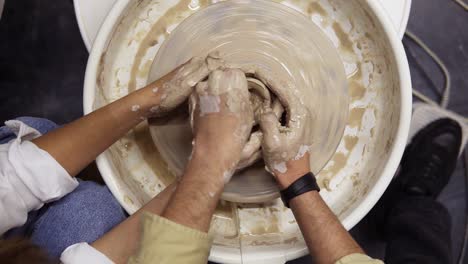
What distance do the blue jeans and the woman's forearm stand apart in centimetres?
11

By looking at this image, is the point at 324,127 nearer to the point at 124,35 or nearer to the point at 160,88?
the point at 160,88

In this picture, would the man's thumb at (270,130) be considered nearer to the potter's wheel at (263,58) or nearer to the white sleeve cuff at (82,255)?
the potter's wheel at (263,58)

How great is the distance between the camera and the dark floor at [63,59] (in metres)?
1.48

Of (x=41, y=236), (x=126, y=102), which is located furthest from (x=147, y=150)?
(x=41, y=236)

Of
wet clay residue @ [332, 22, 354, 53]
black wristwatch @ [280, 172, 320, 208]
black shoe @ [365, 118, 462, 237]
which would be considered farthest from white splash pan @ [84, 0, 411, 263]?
black shoe @ [365, 118, 462, 237]

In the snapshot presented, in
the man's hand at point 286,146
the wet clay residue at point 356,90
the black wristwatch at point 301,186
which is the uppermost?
the wet clay residue at point 356,90

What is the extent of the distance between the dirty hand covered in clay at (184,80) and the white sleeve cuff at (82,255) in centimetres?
27

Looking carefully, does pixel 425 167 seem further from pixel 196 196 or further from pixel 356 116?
pixel 196 196

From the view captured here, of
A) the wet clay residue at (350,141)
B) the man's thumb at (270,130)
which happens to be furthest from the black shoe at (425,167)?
the man's thumb at (270,130)

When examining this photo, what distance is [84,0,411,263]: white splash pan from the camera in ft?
3.01

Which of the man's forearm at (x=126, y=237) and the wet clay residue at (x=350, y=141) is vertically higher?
the wet clay residue at (x=350, y=141)

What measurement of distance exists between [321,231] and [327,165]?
0.22m

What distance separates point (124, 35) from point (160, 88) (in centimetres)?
19

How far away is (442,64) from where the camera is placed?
57.8 inches
